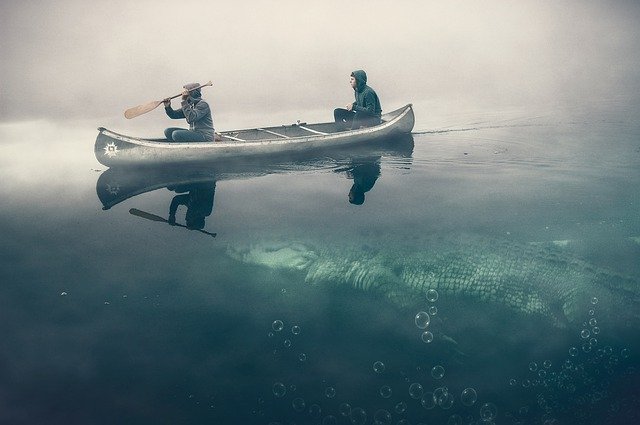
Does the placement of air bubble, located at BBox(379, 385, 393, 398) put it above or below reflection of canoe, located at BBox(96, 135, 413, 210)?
below

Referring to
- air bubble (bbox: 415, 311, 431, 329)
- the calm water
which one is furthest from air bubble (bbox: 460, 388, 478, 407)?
air bubble (bbox: 415, 311, 431, 329)

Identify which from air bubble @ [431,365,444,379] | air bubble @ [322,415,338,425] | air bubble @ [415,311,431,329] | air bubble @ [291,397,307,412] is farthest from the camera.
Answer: air bubble @ [415,311,431,329]

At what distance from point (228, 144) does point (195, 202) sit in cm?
249

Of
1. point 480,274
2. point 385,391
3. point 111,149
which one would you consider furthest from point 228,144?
point 385,391

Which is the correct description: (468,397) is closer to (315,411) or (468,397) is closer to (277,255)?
(315,411)

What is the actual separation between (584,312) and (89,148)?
1734cm

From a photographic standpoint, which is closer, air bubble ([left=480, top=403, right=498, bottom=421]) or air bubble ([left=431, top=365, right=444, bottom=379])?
air bubble ([left=480, top=403, right=498, bottom=421])

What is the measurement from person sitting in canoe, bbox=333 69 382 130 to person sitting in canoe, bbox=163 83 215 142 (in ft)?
15.8

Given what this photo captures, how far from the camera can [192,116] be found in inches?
489

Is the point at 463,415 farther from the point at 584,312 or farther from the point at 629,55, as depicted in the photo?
the point at 629,55

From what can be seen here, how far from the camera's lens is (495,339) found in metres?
6.58

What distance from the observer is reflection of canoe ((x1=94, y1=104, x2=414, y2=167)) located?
40.7 ft

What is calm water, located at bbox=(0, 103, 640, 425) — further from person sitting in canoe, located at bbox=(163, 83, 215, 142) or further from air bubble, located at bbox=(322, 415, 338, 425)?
person sitting in canoe, located at bbox=(163, 83, 215, 142)

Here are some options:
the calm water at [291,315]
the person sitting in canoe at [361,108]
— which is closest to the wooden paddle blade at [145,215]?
the calm water at [291,315]
